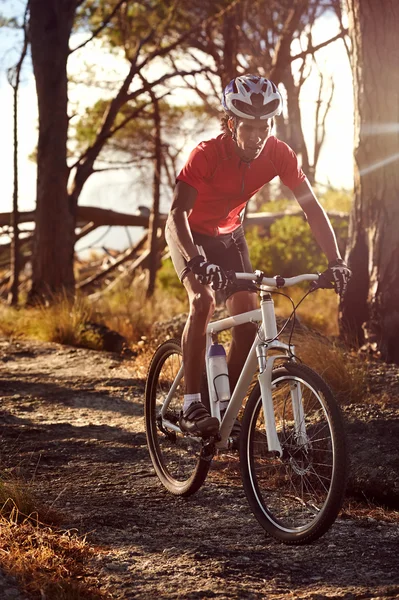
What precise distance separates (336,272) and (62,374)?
5.31 metres

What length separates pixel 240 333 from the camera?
4.58 meters

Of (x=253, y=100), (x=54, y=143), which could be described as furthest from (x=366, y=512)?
(x=54, y=143)

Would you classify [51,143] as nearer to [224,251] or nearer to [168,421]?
[168,421]

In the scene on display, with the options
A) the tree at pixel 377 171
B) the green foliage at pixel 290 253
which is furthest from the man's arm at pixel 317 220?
the green foliage at pixel 290 253

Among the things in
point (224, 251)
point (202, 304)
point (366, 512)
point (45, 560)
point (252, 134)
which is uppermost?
point (252, 134)

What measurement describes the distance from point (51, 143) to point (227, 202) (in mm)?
8541

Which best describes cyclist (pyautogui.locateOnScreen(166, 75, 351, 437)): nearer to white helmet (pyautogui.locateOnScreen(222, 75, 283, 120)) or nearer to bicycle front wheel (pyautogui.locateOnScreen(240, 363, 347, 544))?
white helmet (pyautogui.locateOnScreen(222, 75, 283, 120))

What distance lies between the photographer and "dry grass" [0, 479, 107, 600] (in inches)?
135

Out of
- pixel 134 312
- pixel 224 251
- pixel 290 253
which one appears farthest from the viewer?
pixel 290 253

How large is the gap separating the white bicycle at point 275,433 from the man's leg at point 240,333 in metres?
0.09

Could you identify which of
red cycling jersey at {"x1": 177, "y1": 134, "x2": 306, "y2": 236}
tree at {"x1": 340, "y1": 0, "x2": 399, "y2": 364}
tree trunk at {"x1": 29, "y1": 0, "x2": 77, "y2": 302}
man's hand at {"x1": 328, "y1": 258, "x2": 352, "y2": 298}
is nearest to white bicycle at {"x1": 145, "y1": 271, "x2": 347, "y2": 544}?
man's hand at {"x1": 328, "y1": 258, "x2": 352, "y2": 298}

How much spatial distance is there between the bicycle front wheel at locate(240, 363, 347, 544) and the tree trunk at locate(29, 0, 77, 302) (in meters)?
8.45

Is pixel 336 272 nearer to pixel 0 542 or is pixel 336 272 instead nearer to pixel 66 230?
pixel 0 542

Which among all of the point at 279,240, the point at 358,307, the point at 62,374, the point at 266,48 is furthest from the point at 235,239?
the point at 266,48
